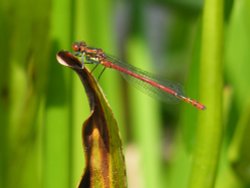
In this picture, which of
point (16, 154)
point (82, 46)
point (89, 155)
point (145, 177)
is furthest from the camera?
point (145, 177)

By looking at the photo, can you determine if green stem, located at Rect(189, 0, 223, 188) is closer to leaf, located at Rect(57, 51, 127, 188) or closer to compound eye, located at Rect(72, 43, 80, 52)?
leaf, located at Rect(57, 51, 127, 188)

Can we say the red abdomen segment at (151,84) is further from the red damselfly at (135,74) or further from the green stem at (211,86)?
the green stem at (211,86)

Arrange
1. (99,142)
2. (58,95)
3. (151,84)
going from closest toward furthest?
(99,142), (58,95), (151,84)

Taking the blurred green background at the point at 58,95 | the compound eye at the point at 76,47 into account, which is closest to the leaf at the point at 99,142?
the blurred green background at the point at 58,95

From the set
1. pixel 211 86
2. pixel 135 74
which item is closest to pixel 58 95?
pixel 211 86

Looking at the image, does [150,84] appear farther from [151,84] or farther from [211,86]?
[211,86]

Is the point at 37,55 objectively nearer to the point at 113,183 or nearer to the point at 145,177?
the point at 113,183

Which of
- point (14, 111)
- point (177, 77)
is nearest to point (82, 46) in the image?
point (14, 111)
